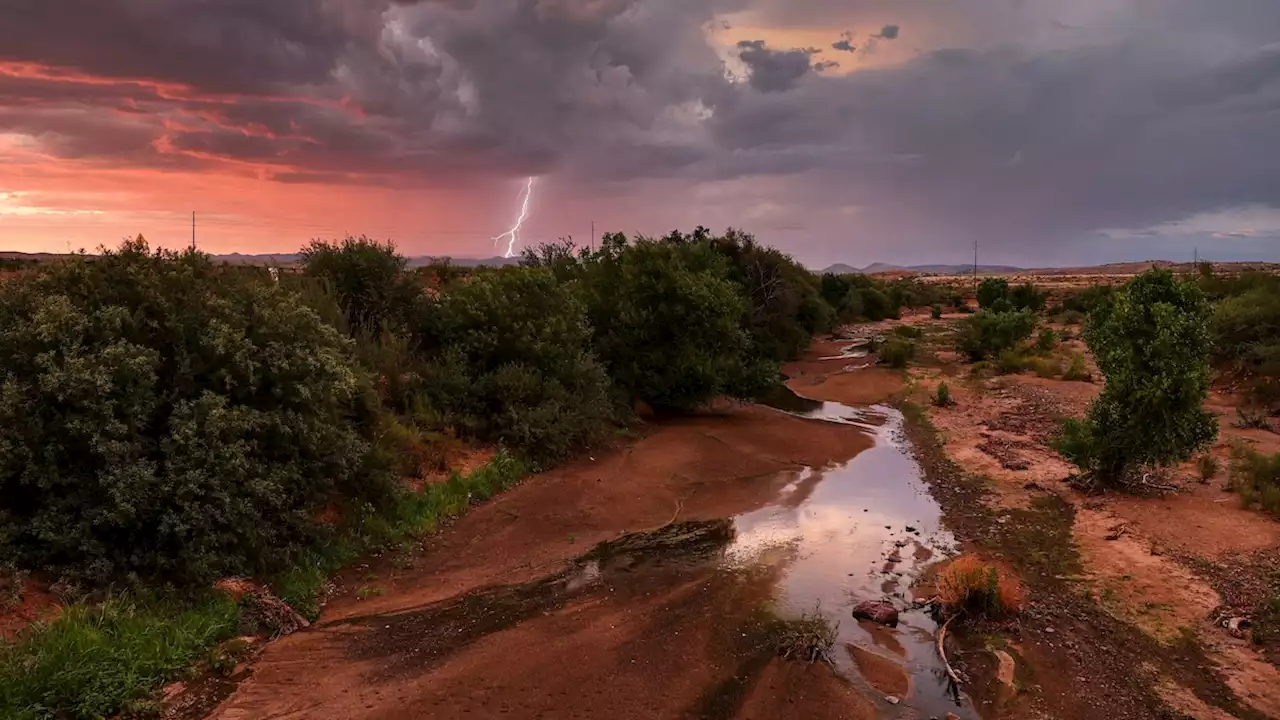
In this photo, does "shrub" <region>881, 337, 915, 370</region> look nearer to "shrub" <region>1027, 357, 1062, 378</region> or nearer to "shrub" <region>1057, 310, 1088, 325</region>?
"shrub" <region>1027, 357, 1062, 378</region>

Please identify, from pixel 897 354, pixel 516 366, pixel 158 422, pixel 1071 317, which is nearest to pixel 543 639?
pixel 158 422

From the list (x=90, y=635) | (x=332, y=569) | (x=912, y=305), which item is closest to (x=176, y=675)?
(x=90, y=635)

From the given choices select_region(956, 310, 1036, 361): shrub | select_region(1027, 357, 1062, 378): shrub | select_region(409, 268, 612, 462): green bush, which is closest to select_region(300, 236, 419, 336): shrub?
select_region(409, 268, 612, 462): green bush

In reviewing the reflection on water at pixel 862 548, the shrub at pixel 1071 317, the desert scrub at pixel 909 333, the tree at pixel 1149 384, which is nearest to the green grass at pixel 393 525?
the reflection on water at pixel 862 548

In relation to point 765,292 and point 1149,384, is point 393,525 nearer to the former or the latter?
point 1149,384

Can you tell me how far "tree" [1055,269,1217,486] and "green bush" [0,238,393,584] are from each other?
1381cm

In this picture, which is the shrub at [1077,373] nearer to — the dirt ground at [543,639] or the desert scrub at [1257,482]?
the desert scrub at [1257,482]

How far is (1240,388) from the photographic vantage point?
24.3 metres

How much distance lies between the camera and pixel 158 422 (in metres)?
9.71

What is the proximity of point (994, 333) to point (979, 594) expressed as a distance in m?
30.4

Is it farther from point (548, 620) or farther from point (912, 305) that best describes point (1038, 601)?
point (912, 305)

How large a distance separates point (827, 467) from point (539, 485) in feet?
23.9

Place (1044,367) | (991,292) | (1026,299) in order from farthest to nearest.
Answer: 1. (991,292)
2. (1026,299)
3. (1044,367)

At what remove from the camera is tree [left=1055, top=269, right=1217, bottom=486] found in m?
13.7
